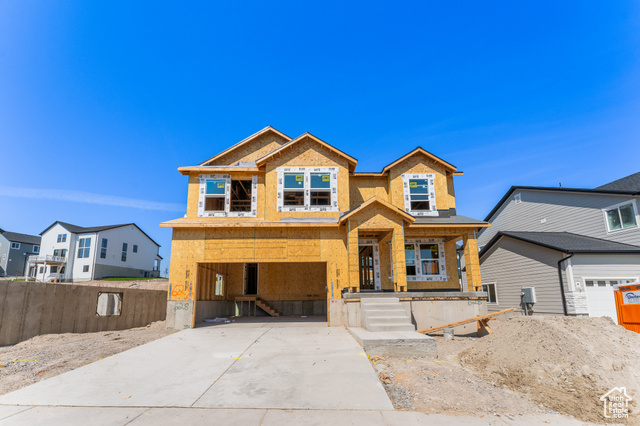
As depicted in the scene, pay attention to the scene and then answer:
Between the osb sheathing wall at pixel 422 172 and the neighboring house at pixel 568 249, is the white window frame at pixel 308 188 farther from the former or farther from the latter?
the neighboring house at pixel 568 249

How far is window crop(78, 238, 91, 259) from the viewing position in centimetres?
3903

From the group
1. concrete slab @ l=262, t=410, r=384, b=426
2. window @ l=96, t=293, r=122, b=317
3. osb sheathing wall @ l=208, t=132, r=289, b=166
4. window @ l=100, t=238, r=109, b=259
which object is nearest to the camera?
concrete slab @ l=262, t=410, r=384, b=426

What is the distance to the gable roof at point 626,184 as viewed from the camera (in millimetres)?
17003

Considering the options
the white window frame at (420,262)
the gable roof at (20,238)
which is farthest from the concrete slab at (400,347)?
the gable roof at (20,238)

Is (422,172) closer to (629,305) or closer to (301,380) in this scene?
(629,305)

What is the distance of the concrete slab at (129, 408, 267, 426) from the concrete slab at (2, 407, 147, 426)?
24 centimetres

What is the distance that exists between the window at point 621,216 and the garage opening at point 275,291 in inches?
598

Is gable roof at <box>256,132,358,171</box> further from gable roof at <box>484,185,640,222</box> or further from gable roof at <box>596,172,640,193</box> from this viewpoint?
gable roof at <box>596,172,640,193</box>

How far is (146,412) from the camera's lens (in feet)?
16.4

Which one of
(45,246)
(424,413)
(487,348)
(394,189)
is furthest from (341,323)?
(45,246)

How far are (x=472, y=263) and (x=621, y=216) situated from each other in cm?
881

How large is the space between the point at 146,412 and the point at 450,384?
519 centimetres

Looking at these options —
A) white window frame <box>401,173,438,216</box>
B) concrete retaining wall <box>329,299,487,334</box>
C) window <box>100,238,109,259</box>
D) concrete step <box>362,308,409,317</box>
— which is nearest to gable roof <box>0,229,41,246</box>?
window <box>100,238,109,259</box>

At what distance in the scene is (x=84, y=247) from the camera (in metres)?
39.2
